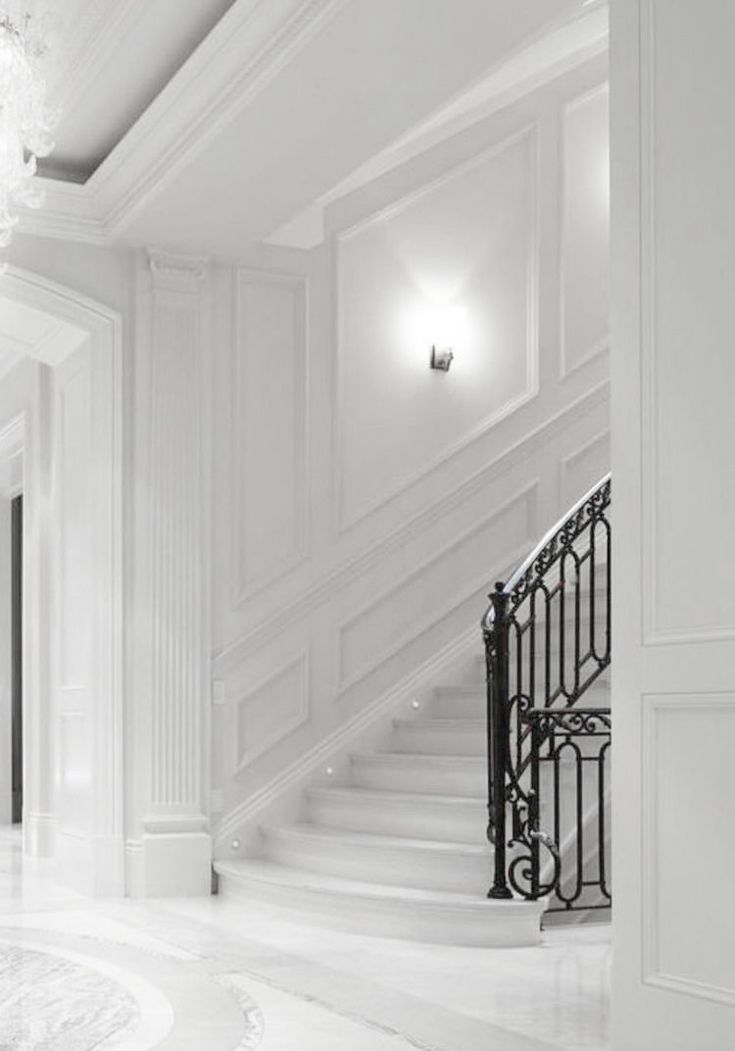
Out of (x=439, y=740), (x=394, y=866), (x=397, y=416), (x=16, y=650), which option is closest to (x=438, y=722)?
(x=439, y=740)

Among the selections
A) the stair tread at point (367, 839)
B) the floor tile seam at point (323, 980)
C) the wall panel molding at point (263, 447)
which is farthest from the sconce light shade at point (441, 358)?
the floor tile seam at point (323, 980)

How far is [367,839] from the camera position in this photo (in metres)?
7.08

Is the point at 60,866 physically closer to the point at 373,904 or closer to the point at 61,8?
the point at 373,904

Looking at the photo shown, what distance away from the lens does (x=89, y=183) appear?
24.7 ft

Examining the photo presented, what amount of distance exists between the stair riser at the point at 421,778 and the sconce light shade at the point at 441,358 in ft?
7.61

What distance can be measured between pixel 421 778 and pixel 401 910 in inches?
58.9

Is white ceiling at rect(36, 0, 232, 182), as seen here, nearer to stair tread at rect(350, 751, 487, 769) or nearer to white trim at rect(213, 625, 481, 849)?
white trim at rect(213, 625, 481, 849)

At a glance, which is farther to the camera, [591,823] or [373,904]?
[591,823]

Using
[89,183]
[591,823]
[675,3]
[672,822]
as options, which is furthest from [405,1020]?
[89,183]

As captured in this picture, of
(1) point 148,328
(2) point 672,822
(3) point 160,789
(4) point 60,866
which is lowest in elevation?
(4) point 60,866

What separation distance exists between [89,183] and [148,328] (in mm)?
782

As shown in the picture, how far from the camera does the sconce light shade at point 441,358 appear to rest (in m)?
8.78

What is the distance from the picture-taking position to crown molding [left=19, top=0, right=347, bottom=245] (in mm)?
5578

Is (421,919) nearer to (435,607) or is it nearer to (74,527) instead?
(435,607)
